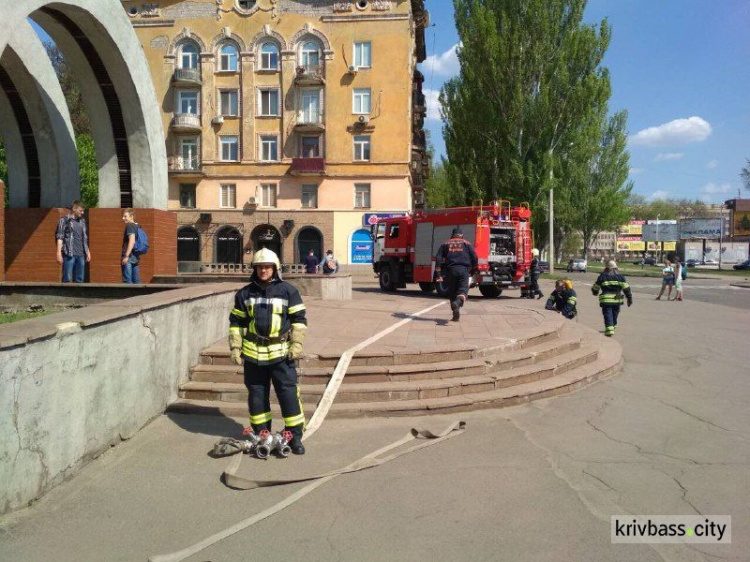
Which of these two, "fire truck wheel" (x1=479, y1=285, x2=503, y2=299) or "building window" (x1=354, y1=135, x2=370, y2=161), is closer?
"fire truck wheel" (x1=479, y1=285, x2=503, y2=299)

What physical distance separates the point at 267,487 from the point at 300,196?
34943 millimetres

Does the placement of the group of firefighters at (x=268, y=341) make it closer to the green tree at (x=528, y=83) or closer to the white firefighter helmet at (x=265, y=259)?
the white firefighter helmet at (x=265, y=259)

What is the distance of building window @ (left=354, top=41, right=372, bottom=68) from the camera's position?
37375mm

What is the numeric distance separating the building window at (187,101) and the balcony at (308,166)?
779 cm

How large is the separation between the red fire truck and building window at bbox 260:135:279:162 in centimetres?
1950

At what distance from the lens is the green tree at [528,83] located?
3416cm

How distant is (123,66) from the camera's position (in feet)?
38.1

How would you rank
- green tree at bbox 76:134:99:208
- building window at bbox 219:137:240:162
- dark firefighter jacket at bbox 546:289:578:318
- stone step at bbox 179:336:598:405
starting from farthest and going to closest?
building window at bbox 219:137:240:162, green tree at bbox 76:134:99:208, dark firefighter jacket at bbox 546:289:578:318, stone step at bbox 179:336:598:405

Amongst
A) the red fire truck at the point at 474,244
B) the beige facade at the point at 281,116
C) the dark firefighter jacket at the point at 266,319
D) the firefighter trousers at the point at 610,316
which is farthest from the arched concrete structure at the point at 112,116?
the beige facade at the point at 281,116

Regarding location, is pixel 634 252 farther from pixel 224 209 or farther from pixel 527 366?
pixel 527 366

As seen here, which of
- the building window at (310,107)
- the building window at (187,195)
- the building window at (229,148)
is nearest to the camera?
the building window at (310,107)

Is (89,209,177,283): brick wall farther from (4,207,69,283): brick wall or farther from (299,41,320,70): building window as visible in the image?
(299,41,320,70): building window

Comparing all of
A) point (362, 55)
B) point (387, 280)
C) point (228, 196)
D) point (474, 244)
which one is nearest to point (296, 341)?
point (474, 244)

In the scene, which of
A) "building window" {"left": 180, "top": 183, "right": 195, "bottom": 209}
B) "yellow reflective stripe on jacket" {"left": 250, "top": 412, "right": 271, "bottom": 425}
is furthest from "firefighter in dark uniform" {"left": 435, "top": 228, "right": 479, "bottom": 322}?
"building window" {"left": 180, "top": 183, "right": 195, "bottom": 209}
